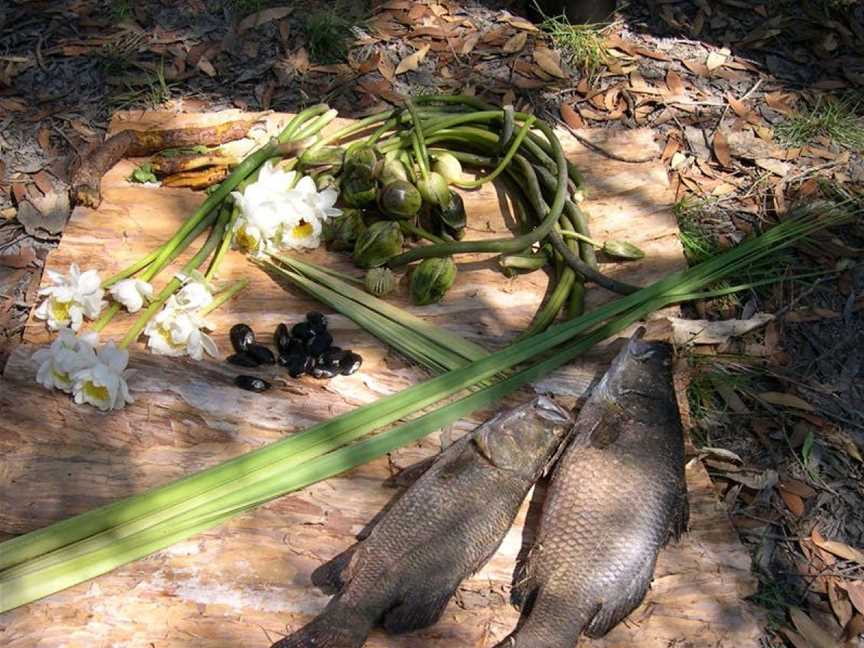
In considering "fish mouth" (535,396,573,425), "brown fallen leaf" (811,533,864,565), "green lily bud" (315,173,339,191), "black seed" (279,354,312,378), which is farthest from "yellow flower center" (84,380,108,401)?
"brown fallen leaf" (811,533,864,565)

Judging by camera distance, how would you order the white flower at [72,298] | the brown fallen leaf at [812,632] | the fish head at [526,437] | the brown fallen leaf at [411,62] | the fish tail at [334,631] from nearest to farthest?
the fish tail at [334,631]
the fish head at [526,437]
the brown fallen leaf at [812,632]
the white flower at [72,298]
the brown fallen leaf at [411,62]

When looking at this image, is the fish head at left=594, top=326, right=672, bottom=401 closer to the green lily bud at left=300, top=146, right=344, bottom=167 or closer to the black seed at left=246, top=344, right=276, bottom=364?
the black seed at left=246, top=344, right=276, bottom=364

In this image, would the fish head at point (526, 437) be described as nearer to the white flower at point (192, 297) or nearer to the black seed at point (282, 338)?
the black seed at point (282, 338)

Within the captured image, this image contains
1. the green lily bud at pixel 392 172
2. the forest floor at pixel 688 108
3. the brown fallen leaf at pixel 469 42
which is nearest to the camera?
the forest floor at pixel 688 108

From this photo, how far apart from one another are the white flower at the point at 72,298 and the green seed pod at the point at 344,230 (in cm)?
83

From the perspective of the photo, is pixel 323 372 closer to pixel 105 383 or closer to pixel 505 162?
pixel 105 383

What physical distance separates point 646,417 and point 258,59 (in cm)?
288

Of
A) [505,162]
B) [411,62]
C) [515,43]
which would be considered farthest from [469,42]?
[505,162]

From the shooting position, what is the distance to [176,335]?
2994mm

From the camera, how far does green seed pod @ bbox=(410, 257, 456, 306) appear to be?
320 cm

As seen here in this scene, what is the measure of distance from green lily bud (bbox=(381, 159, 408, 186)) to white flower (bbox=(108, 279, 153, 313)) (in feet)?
3.02

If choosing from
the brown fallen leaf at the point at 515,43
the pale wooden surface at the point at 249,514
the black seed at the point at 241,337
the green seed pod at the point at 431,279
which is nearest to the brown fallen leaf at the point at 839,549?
the pale wooden surface at the point at 249,514

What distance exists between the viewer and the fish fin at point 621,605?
2.41 metres

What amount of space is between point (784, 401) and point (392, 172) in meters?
1.67
